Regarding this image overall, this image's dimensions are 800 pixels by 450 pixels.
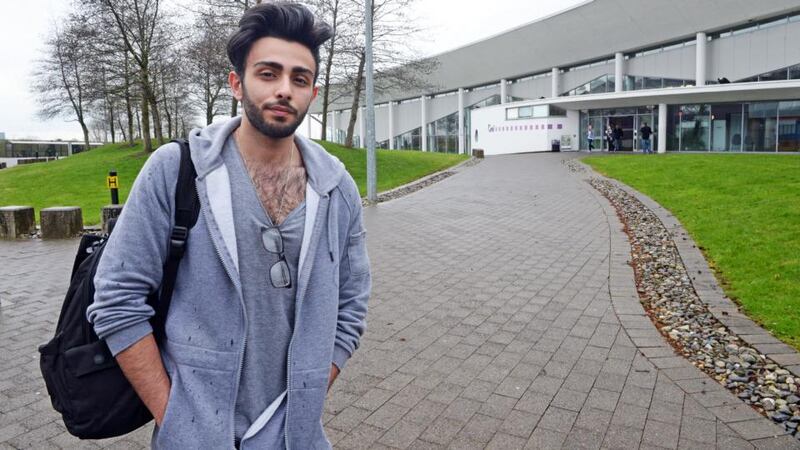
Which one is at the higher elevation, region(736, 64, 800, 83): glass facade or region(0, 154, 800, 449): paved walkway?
region(736, 64, 800, 83): glass facade

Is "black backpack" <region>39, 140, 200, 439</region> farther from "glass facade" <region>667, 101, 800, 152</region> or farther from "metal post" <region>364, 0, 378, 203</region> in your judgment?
"glass facade" <region>667, 101, 800, 152</region>

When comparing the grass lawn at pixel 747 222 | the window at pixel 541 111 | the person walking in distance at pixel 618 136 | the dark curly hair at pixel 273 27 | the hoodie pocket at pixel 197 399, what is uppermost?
the window at pixel 541 111

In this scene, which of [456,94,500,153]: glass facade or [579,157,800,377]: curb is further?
[456,94,500,153]: glass facade

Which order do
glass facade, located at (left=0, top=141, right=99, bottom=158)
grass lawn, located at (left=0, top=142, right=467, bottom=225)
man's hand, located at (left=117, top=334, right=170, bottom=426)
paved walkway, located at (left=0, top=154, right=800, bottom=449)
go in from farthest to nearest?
glass facade, located at (left=0, top=141, right=99, bottom=158) < grass lawn, located at (left=0, top=142, right=467, bottom=225) < paved walkway, located at (left=0, top=154, right=800, bottom=449) < man's hand, located at (left=117, top=334, right=170, bottom=426)

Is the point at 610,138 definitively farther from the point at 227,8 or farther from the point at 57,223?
the point at 57,223

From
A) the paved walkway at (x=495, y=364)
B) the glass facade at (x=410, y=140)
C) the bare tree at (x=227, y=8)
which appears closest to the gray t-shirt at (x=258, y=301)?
the paved walkway at (x=495, y=364)

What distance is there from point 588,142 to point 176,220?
42089 millimetres

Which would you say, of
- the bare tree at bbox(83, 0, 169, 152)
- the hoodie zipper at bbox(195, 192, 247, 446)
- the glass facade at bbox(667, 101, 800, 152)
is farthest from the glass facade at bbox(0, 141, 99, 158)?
the hoodie zipper at bbox(195, 192, 247, 446)

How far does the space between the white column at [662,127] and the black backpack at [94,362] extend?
38.4m

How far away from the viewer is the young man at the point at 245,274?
170 cm

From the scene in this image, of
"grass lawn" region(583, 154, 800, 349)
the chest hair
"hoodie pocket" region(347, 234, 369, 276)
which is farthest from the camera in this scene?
"grass lawn" region(583, 154, 800, 349)

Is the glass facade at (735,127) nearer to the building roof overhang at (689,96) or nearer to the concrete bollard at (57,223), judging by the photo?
the building roof overhang at (689,96)

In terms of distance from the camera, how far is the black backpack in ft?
5.57

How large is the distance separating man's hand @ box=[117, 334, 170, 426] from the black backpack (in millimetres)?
62
